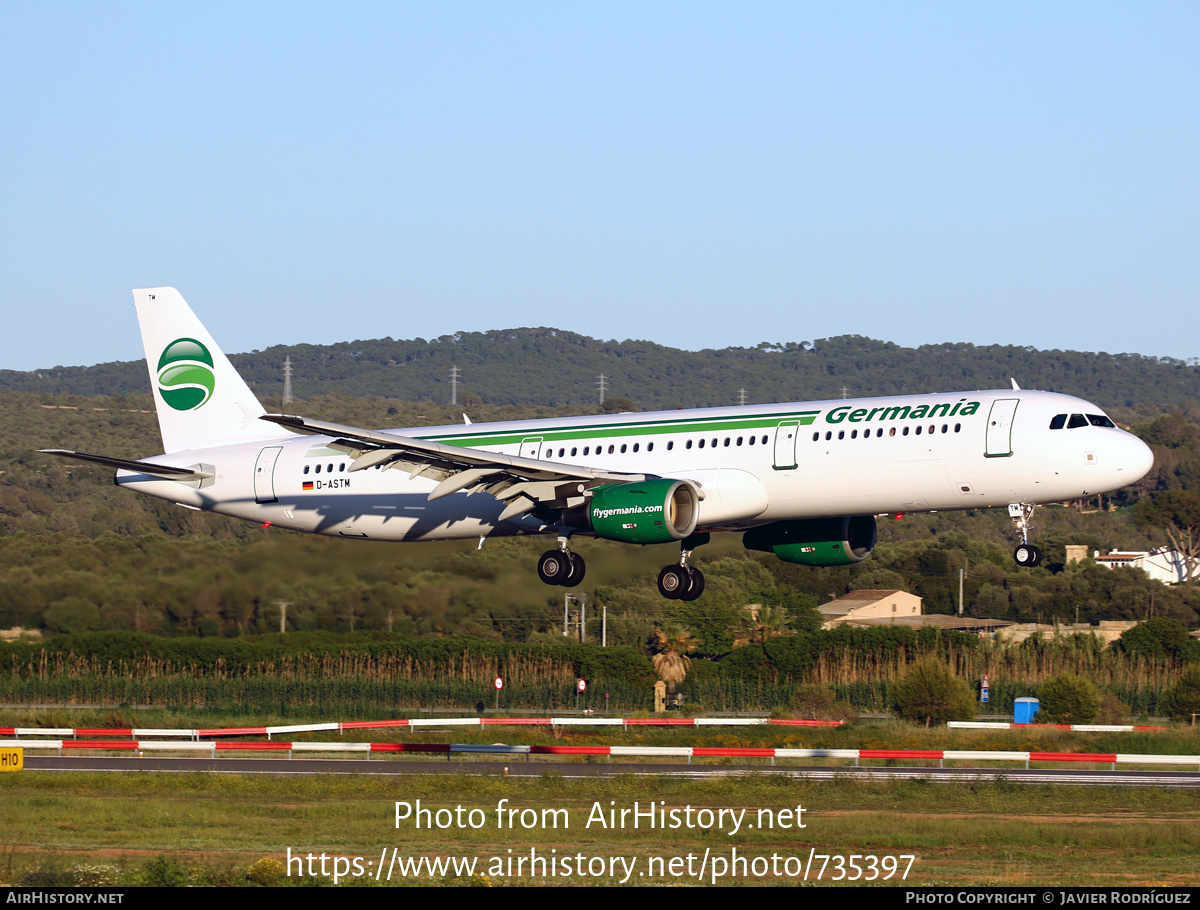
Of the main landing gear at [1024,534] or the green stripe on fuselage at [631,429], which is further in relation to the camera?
the green stripe on fuselage at [631,429]

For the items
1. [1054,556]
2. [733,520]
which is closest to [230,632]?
[733,520]

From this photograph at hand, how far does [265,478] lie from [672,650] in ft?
136

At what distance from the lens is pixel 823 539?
136 ft

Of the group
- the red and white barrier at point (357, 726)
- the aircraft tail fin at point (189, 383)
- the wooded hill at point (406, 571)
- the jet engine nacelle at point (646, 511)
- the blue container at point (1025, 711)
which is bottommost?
the blue container at point (1025, 711)

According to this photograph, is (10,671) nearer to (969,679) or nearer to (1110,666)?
(969,679)

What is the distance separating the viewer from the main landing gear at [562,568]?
4056cm

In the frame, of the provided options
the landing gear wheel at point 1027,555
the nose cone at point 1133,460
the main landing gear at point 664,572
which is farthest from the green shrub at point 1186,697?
the nose cone at point 1133,460

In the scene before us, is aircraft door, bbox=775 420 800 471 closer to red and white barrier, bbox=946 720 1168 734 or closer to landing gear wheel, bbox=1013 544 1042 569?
landing gear wheel, bbox=1013 544 1042 569

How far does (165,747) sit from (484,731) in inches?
598

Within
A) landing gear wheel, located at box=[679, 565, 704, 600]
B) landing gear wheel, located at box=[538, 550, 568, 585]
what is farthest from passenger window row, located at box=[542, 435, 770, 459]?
landing gear wheel, located at box=[679, 565, 704, 600]

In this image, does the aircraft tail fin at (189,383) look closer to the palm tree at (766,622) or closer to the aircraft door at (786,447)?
the aircraft door at (786,447)

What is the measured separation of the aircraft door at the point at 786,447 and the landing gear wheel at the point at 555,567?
251 inches

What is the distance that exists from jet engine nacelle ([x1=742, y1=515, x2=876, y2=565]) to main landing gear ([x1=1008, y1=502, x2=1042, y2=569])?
200 inches

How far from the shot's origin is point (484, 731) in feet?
204
